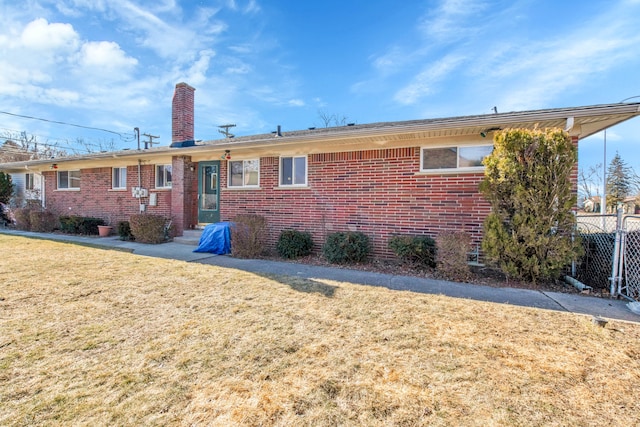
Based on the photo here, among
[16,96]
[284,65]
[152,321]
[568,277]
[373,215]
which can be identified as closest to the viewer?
[152,321]

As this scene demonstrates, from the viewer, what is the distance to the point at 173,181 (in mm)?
9742

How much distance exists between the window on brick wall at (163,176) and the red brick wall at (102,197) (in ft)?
0.62

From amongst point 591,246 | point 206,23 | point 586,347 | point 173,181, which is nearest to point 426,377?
point 586,347

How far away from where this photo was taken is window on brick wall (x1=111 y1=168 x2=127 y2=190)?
1146 cm

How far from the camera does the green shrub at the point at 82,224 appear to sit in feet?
36.6

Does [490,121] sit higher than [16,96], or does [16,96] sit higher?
[16,96]

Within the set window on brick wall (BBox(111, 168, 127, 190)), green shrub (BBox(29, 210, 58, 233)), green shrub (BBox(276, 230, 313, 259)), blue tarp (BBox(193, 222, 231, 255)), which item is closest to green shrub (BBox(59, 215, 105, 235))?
green shrub (BBox(29, 210, 58, 233))

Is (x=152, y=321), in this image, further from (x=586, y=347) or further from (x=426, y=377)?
(x=586, y=347)

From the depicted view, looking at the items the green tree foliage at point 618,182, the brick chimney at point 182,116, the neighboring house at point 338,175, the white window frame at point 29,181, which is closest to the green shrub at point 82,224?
the neighboring house at point 338,175

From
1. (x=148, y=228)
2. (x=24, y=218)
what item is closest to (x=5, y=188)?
(x=24, y=218)

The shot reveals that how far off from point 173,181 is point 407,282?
26.6ft

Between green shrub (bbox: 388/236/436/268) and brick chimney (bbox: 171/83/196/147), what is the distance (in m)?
7.73

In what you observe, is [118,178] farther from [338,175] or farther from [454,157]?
[454,157]

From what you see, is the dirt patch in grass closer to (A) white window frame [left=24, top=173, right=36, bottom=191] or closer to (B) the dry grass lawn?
(B) the dry grass lawn
